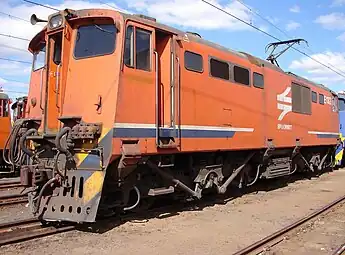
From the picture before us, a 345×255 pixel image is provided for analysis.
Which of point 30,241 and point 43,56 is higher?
point 43,56

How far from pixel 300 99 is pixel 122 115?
9508 millimetres

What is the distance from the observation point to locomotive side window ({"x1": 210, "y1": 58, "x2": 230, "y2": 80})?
9.75 metres

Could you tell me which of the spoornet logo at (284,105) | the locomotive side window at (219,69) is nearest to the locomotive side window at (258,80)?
the spoornet logo at (284,105)

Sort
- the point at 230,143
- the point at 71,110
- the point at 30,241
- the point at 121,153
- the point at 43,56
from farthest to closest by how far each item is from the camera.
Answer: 1. the point at 230,143
2. the point at 43,56
3. the point at 71,110
4. the point at 121,153
5. the point at 30,241

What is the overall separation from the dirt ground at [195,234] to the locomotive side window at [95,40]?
11.1ft

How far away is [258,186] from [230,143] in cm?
482

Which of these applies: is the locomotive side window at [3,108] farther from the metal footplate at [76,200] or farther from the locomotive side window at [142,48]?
the locomotive side window at [142,48]

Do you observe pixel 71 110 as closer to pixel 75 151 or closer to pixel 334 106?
pixel 75 151

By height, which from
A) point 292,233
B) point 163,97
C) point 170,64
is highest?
point 170,64

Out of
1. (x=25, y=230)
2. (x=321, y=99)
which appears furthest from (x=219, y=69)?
(x=321, y=99)

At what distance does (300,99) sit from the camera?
15.0m

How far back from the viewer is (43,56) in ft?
29.8

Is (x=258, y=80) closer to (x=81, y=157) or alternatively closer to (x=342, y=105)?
(x=81, y=157)

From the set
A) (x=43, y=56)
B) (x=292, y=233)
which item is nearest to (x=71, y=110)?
(x=43, y=56)
